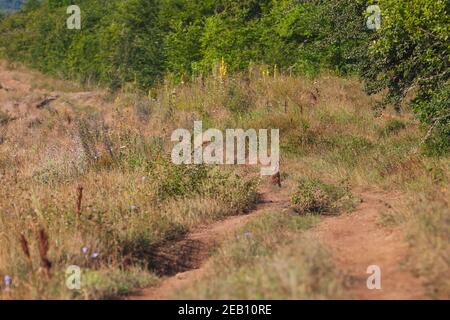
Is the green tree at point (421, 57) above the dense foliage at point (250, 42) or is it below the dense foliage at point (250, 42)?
below

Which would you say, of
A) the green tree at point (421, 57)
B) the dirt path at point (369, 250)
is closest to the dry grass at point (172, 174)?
the dirt path at point (369, 250)

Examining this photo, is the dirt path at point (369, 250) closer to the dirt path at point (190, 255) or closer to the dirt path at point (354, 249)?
the dirt path at point (354, 249)

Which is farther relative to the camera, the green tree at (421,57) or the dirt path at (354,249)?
the green tree at (421,57)

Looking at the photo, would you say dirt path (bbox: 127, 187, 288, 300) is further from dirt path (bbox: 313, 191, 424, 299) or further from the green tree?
the green tree

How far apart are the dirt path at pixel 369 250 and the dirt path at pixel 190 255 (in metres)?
0.94

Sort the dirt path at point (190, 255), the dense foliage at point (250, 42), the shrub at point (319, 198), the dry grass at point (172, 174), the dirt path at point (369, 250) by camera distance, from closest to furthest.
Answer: the dirt path at point (369, 250) < the dry grass at point (172, 174) < the dirt path at point (190, 255) < the shrub at point (319, 198) < the dense foliage at point (250, 42)

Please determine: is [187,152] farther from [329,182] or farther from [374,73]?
[374,73]

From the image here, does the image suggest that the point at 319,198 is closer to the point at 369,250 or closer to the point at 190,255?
the point at 190,255

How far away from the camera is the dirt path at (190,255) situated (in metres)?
4.85

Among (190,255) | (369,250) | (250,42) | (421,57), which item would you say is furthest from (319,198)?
(250,42)

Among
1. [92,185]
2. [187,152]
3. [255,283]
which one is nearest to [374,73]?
[187,152]

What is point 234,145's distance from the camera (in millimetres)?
10180

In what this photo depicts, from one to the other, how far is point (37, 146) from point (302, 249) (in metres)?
7.23

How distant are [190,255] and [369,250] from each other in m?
1.75
